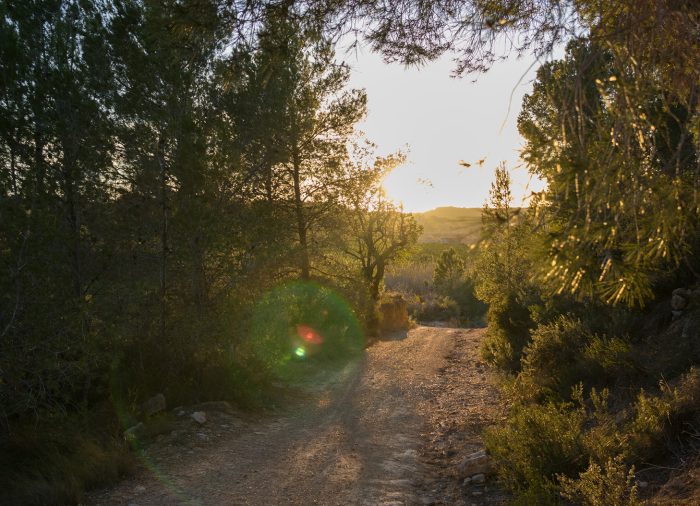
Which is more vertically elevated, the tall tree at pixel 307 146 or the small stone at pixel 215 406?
the tall tree at pixel 307 146

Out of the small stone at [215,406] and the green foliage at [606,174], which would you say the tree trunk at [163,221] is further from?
the green foliage at [606,174]

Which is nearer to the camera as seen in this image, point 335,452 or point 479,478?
point 479,478

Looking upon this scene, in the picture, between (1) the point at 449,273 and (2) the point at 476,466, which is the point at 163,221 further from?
(1) the point at 449,273

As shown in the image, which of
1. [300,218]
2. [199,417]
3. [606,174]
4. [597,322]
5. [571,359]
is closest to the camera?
[606,174]

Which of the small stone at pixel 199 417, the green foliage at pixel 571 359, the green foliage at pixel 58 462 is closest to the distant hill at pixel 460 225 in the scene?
the green foliage at pixel 58 462

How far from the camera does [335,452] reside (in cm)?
767

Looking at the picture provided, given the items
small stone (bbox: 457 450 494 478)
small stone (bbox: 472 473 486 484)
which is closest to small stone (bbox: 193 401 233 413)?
small stone (bbox: 457 450 494 478)

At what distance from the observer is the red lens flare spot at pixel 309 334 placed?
18.0 m

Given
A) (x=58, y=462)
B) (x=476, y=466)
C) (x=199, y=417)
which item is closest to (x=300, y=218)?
(x=199, y=417)

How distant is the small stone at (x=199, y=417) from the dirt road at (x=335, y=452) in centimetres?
12

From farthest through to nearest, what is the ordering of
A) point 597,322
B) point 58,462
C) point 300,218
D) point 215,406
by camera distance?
point 300,218
point 597,322
point 215,406
point 58,462

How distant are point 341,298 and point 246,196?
33.7ft

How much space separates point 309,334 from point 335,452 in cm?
1070

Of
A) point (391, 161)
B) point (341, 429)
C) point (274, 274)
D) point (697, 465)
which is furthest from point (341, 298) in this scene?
point (697, 465)
